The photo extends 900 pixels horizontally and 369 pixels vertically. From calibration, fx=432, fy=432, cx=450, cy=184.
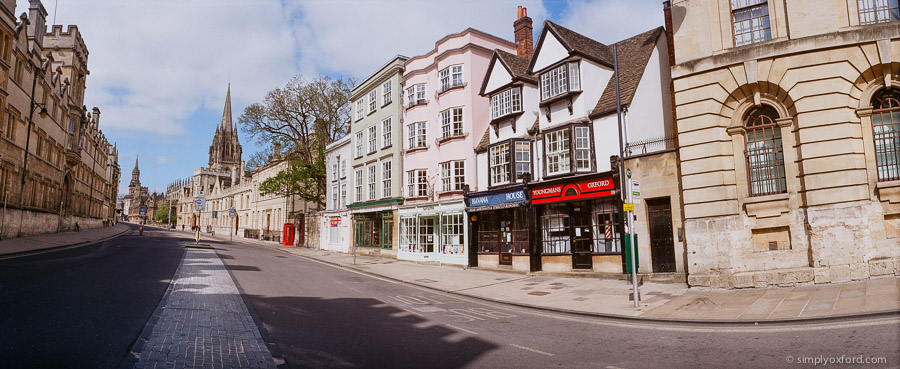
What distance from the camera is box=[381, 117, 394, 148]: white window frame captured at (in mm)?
29609

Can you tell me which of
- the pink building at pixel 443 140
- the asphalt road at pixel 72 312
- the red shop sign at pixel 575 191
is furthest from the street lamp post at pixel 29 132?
the red shop sign at pixel 575 191

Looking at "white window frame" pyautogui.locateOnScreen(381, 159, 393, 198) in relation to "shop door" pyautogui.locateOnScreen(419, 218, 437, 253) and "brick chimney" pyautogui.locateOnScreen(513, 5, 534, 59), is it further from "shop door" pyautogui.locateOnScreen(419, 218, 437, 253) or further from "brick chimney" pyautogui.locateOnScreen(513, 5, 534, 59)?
"brick chimney" pyautogui.locateOnScreen(513, 5, 534, 59)

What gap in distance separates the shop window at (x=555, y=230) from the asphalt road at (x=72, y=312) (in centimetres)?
1392

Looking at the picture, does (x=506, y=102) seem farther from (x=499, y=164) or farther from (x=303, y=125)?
(x=303, y=125)

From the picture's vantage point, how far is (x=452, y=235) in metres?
23.6

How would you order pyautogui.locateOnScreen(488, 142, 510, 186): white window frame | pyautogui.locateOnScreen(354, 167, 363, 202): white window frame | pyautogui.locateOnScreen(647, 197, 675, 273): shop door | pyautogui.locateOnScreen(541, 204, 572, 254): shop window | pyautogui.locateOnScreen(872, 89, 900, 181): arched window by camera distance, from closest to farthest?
pyautogui.locateOnScreen(872, 89, 900, 181): arched window < pyautogui.locateOnScreen(647, 197, 675, 273): shop door < pyautogui.locateOnScreen(541, 204, 572, 254): shop window < pyautogui.locateOnScreen(488, 142, 510, 186): white window frame < pyautogui.locateOnScreen(354, 167, 363, 202): white window frame

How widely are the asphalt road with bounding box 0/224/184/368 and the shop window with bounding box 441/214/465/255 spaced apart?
1333cm

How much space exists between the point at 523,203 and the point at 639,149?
5.32 meters

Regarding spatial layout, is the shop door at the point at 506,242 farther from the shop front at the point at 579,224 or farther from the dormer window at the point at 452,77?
the dormer window at the point at 452,77

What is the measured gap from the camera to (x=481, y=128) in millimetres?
23797

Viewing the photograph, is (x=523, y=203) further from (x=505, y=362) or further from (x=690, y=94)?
(x=505, y=362)

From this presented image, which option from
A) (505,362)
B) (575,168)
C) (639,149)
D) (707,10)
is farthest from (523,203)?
(505,362)

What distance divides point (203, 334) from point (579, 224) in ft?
46.1

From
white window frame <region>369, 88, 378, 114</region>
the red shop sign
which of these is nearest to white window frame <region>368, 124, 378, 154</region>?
white window frame <region>369, 88, 378, 114</region>
